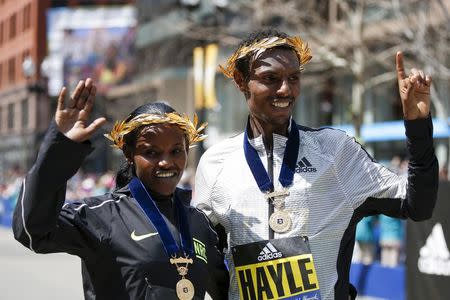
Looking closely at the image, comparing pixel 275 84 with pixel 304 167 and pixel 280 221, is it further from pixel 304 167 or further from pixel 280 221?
pixel 280 221

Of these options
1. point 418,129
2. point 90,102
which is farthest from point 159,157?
point 418,129

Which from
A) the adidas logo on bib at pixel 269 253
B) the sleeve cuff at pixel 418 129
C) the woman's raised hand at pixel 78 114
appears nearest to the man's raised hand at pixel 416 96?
the sleeve cuff at pixel 418 129

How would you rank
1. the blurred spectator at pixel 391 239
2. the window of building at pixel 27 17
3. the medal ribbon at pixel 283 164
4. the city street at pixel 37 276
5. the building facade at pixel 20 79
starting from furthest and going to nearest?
the window of building at pixel 27 17 < the building facade at pixel 20 79 < the blurred spectator at pixel 391 239 < the city street at pixel 37 276 < the medal ribbon at pixel 283 164

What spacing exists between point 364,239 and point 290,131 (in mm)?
8721

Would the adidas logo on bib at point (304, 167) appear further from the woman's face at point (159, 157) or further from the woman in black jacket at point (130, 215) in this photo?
the woman's face at point (159, 157)

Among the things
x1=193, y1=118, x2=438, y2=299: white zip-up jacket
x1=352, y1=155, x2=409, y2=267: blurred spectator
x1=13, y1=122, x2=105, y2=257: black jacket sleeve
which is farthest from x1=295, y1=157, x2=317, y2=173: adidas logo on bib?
x1=352, y1=155, x2=409, y2=267: blurred spectator

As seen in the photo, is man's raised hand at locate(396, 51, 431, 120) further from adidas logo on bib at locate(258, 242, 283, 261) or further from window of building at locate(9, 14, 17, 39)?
window of building at locate(9, 14, 17, 39)

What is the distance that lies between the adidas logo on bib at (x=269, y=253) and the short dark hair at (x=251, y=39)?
788 mm

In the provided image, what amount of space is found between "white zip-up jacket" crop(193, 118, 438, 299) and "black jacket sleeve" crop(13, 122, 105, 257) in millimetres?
935

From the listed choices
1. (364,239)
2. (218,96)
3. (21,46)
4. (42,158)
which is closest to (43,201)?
(42,158)

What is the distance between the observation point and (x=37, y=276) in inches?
552

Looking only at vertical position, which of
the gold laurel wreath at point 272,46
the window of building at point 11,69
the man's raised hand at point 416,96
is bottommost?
the man's raised hand at point 416,96

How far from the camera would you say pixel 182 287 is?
142 inches

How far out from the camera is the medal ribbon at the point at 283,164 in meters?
3.96
